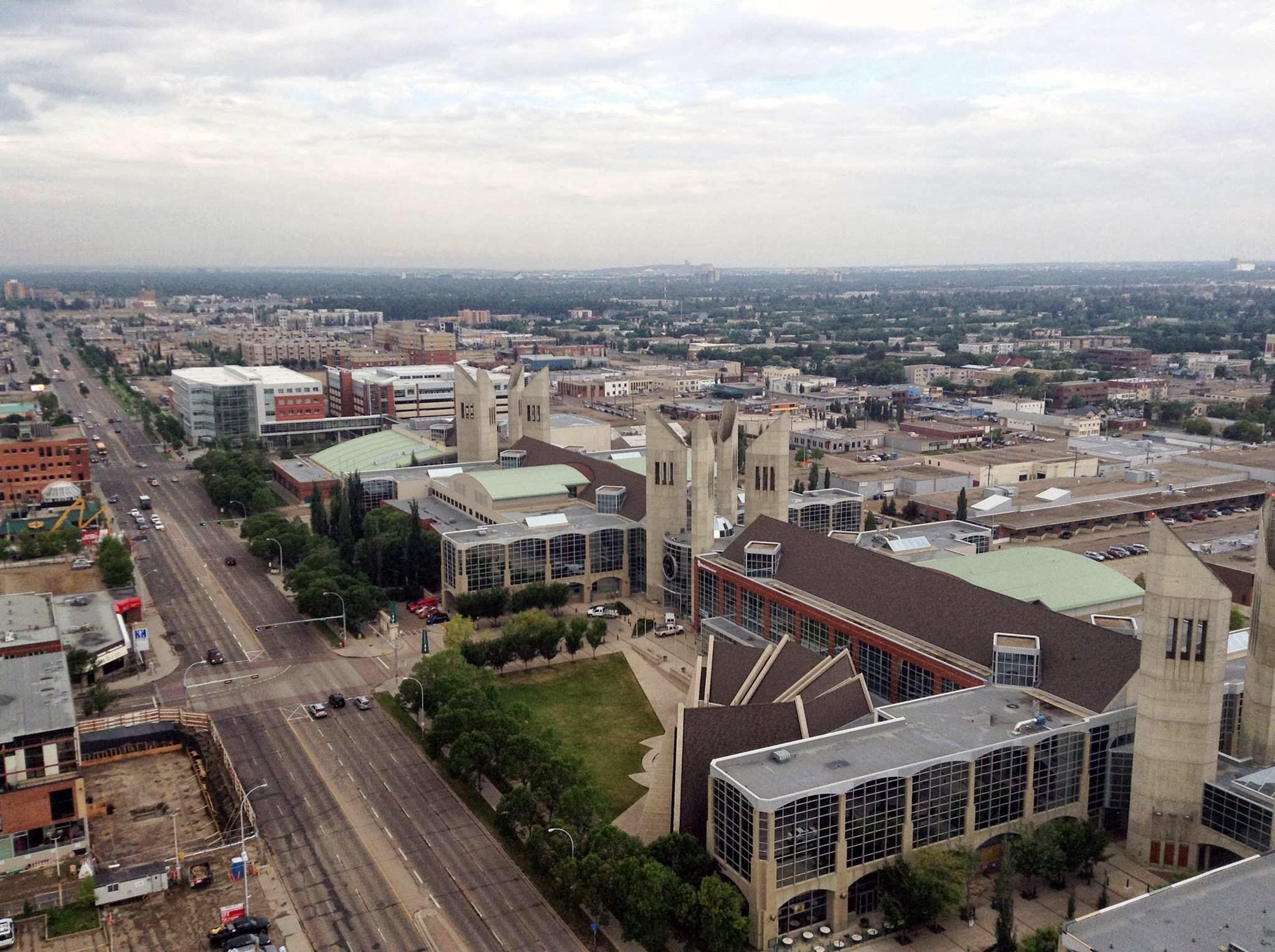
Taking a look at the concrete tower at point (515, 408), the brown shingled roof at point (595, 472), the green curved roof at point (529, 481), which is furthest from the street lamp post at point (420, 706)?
the concrete tower at point (515, 408)

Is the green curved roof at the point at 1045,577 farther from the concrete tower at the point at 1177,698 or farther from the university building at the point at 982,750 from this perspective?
the concrete tower at the point at 1177,698

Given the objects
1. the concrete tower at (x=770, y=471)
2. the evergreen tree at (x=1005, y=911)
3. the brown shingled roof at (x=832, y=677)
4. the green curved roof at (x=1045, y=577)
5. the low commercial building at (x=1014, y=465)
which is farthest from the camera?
the low commercial building at (x=1014, y=465)

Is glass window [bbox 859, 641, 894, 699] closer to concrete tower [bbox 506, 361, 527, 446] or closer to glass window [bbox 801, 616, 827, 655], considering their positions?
glass window [bbox 801, 616, 827, 655]

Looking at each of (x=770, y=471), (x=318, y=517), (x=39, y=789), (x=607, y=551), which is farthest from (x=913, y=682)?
(x=318, y=517)

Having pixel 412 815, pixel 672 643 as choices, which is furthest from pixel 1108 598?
pixel 412 815

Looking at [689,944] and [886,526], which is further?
[886,526]

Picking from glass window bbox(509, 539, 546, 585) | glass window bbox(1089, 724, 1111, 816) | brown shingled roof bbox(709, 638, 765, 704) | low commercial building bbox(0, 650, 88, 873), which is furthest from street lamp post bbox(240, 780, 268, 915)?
glass window bbox(1089, 724, 1111, 816)

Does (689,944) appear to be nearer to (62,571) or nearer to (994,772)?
(994,772)
